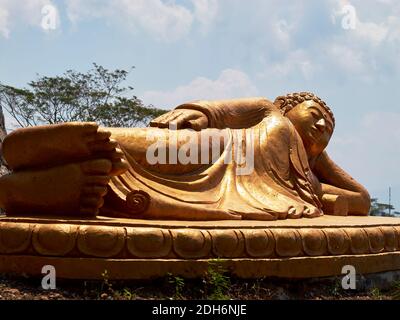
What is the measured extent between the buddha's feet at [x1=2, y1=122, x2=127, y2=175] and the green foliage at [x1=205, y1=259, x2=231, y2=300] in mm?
881

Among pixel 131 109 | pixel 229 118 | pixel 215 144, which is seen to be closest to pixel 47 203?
pixel 215 144

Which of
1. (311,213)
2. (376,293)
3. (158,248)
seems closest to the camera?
(158,248)

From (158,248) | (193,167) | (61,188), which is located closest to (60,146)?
(61,188)

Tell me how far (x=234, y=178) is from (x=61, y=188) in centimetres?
153

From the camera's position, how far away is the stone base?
3.18 meters

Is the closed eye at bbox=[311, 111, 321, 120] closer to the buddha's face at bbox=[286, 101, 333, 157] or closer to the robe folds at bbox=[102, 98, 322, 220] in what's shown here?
the buddha's face at bbox=[286, 101, 333, 157]

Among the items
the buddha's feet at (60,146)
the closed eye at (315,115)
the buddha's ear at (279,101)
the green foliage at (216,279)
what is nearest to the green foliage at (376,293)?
the green foliage at (216,279)

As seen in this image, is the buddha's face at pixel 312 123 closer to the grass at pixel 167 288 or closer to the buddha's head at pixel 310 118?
the buddha's head at pixel 310 118

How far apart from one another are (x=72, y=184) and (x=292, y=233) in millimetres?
1450

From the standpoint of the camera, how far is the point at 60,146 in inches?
140

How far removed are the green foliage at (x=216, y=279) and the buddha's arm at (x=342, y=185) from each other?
8.41 feet

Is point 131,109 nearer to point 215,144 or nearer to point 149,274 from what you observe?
point 215,144

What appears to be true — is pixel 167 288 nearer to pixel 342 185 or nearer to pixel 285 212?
pixel 285 212

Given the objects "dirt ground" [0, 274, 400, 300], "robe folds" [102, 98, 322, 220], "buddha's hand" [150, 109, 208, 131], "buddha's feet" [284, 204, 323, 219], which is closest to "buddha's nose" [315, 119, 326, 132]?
"robe folds" [102, 98, 322, 220]
